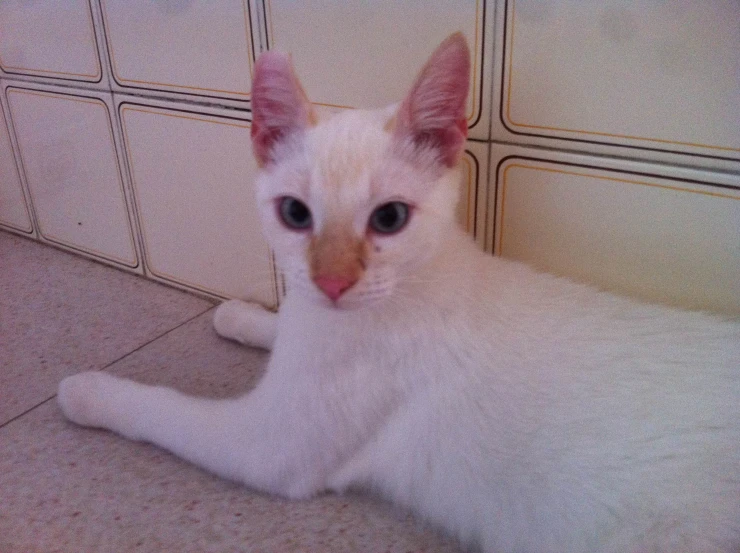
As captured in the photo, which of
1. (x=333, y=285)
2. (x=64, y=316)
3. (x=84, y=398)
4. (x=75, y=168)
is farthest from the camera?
(x=75, y=168)

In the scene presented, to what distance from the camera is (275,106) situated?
62 cm

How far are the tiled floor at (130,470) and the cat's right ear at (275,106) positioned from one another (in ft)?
1.23

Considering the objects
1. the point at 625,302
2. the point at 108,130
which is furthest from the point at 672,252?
the point at 108,130

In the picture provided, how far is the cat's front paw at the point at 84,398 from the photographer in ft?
2.59

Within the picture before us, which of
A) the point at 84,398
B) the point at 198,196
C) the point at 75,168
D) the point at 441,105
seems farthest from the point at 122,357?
the point at 441,105

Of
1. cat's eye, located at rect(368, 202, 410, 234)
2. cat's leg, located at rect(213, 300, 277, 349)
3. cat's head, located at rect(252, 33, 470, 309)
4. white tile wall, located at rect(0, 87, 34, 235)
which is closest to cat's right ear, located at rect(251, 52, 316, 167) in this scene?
cat's head, located at rect(252, 33, 470, 309)

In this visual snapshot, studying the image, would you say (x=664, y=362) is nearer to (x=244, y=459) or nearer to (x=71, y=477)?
(x=244, y=459)

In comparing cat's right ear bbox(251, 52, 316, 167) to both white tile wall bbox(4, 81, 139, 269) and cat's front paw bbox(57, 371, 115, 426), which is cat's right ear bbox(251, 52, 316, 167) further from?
white tile wall bbox(4, 81, 139, 269)

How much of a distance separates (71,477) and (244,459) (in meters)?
0.21

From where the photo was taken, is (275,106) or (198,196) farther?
(198,196)

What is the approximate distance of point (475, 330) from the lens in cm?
65

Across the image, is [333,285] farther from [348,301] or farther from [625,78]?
[625,78]

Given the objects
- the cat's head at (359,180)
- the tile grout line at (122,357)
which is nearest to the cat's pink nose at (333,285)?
the cat's head at (359,180)

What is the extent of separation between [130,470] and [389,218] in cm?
43
